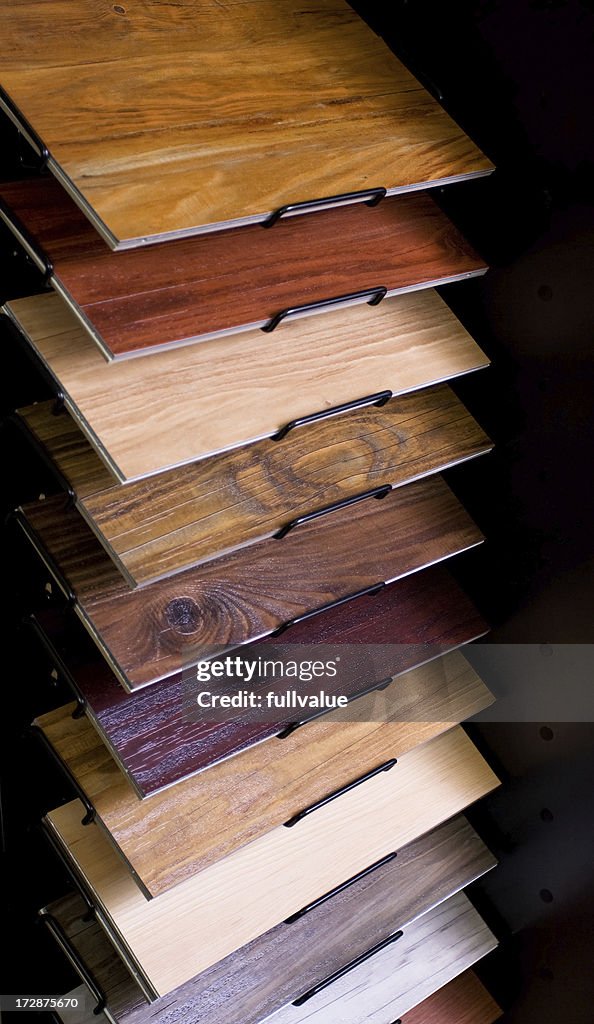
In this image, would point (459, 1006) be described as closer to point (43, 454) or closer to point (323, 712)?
point (323, 712)

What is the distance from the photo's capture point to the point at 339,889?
40.1 inches

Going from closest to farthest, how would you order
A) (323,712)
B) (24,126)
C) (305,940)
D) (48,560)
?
(24,126)
(48,560)
(323,712)
(305,940)

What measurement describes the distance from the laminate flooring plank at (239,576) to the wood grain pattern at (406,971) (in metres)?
0.46

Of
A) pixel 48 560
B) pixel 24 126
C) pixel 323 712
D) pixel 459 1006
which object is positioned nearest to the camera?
pixel 24 126

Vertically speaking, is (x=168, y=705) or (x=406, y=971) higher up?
(x=168, y=705)

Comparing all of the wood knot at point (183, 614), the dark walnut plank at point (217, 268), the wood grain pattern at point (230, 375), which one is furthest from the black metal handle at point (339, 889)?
the dark walnut plank at point (217, 268)

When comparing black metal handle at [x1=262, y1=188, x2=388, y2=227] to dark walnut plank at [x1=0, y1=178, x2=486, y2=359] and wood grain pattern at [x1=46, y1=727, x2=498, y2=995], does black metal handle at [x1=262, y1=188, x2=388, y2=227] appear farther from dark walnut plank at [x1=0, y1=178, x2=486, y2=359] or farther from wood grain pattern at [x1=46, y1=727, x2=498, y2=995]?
wood grain pattern at [x1=46, y1=727, x2=498, y2=995]

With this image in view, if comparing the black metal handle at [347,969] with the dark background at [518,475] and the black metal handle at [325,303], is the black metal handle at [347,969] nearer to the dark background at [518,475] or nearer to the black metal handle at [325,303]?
the dark background at [518,475]

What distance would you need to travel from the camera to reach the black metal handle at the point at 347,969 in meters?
1.04

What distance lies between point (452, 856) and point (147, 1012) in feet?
1.24

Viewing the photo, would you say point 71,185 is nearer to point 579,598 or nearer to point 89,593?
point 89,593

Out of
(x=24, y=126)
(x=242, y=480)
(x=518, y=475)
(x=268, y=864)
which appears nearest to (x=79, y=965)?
(x=268, y=864)

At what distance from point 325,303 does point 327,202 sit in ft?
0.24

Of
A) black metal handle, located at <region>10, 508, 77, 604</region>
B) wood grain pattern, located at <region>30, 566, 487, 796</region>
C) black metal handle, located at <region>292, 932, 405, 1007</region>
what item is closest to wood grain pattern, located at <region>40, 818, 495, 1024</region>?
black metal handle, located at <region>292, 932, 405, 1007</region>
